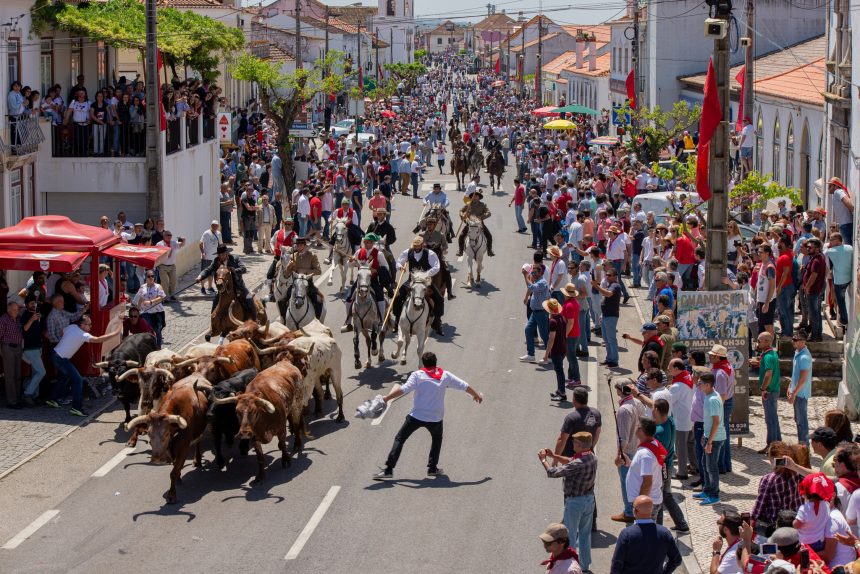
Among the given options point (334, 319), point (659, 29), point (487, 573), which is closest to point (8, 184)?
point (334, 319)

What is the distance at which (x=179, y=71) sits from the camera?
4156 centimetres

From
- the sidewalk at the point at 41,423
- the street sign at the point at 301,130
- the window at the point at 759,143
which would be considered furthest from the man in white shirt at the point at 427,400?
the window at the point at 759,143

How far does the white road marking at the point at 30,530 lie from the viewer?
45.8ft

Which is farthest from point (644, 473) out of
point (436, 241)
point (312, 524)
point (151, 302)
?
point (436, 241)

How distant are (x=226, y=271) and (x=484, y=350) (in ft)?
15.9

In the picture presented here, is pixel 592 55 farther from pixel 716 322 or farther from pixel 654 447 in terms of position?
pixel 654 447

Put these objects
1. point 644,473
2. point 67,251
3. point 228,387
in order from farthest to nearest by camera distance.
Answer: point 67,251
point 228,387
point 644,473

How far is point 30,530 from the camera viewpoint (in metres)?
14.4

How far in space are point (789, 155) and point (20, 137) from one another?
851 inches

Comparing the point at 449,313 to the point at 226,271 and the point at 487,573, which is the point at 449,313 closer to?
the point at 226,271

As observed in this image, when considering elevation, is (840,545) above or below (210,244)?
below

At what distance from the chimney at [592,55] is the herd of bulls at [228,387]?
67116 mm

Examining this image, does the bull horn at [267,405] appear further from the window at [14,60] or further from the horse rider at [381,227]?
the window at [14,60]

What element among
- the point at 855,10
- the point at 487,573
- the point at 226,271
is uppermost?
the point at 855,10
